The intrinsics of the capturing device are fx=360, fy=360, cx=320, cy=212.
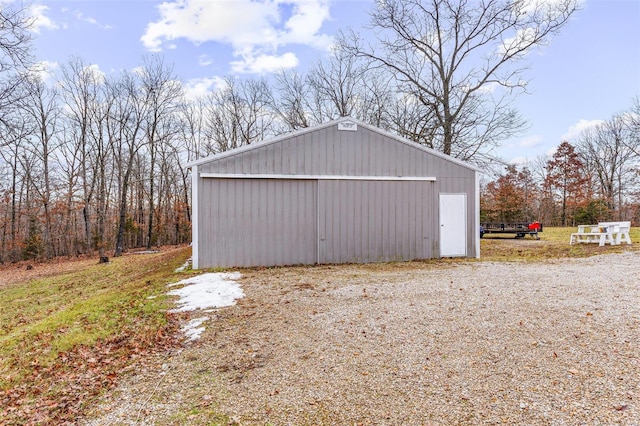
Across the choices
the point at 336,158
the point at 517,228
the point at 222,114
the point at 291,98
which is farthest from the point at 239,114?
the point at 517,228

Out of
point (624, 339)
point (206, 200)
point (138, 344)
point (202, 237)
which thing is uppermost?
point (206, 200)

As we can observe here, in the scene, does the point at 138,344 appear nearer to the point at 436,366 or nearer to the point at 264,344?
the point at 264,344

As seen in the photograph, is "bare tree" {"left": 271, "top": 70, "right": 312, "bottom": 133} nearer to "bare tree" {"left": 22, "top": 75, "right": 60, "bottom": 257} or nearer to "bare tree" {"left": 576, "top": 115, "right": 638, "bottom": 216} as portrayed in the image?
"bare tree" {"left": 22, "top": 75, "right": 60, "bottom": 257}

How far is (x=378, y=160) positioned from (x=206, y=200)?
175 inches

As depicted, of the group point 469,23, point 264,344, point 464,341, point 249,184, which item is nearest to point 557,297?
point 464,341

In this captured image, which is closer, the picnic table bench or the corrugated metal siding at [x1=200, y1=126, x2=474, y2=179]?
the corrugated metal siding at [x1=200, y1=126, x2=474, y2=179]

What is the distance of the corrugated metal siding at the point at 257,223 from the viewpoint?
28.3 feet

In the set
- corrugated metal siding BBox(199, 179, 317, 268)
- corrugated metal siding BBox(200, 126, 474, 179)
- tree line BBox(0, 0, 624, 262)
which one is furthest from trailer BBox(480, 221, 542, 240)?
corrugated metal siding BBox(199, 179, 317, 268)

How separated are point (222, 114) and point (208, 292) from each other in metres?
20.5

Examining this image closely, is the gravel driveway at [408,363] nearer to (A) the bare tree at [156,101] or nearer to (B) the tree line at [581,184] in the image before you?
(A) the bare tree at [156,101]

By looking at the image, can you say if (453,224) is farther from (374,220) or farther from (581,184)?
(581,184)

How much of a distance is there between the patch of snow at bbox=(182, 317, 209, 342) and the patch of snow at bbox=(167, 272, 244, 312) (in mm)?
581

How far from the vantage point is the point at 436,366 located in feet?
10.2

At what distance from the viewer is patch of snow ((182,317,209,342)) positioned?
13.8ft
